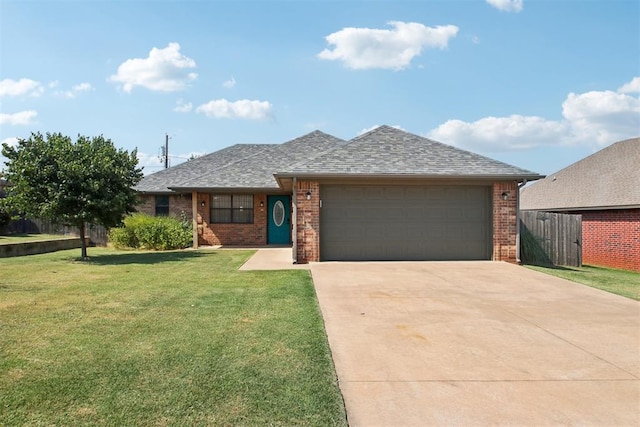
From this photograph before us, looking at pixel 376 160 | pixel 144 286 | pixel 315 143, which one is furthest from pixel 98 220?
pixel 315 143

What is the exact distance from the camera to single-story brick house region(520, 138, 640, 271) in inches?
614

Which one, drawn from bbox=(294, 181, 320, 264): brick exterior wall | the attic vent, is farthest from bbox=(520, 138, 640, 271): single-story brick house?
the attic vent

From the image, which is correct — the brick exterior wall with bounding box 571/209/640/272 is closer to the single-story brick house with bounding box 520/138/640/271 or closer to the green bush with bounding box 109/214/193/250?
the single-story brick house with bounding box 520/138/640/271

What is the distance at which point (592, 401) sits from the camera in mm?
3336

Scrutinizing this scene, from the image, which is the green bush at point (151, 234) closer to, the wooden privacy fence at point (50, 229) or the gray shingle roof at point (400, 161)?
the wooden privacy fence at point (50, 229)

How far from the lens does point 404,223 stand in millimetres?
12008

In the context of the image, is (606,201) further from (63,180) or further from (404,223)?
(63,180)

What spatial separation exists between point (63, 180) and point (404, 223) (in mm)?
10127

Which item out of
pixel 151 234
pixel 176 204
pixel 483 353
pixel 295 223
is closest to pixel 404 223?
pixel 295 223

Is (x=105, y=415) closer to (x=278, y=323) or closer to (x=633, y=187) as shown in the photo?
(x=278, y=323)

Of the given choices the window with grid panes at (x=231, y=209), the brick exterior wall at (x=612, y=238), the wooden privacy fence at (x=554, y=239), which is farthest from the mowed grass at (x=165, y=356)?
the brick exterior wall at (x=612, y=238)

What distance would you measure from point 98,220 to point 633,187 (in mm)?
19480

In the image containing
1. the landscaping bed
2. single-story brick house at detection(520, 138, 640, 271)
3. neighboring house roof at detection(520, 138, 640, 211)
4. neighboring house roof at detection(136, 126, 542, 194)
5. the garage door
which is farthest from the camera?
neighboring house roof at detection(520, 138, 640, 211)

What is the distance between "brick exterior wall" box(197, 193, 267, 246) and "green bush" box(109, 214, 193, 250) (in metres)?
0.89
